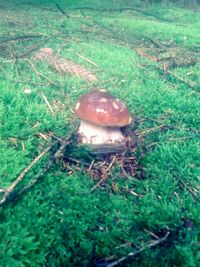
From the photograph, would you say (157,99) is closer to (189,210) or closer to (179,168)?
(179,168)

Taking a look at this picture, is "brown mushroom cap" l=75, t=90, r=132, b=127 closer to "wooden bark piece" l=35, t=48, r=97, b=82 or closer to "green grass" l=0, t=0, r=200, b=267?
"green grass" l=0, t=0, r=200, b=267

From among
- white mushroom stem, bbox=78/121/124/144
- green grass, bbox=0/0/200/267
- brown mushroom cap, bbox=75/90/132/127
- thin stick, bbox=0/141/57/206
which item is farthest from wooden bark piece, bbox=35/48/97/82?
thin stick, bbox=0/141/57/206

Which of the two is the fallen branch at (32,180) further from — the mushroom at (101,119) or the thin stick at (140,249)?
the thin stick at (140,249)

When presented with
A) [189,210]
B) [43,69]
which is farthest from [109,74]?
[189,210]

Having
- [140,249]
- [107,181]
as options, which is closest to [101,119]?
[107,181]

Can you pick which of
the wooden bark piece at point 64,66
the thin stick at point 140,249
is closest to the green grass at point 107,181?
the thin stick at point 140,249

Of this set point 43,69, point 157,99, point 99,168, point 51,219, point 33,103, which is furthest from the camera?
point 43,69
